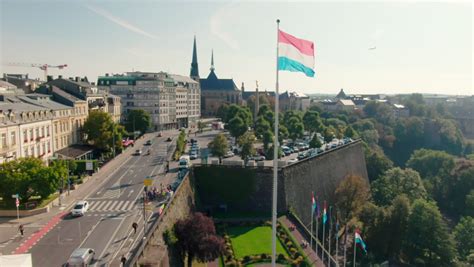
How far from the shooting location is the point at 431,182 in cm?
6788

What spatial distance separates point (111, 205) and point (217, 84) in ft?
383

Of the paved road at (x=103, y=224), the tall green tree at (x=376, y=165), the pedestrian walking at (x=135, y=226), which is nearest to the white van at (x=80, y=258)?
the paved road at (x=103, y=224)

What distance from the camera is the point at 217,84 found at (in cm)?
14838

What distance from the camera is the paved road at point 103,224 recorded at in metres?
25.1

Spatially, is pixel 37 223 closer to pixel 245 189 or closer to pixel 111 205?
pixel 111 205

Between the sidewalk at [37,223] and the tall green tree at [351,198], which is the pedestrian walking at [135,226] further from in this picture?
the tall green tree at [351,198]

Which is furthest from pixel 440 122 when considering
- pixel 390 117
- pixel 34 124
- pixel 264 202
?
pixel 34 124

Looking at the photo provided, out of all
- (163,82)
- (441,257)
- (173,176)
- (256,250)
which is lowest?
(441,257)

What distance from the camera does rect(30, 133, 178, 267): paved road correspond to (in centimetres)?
2506

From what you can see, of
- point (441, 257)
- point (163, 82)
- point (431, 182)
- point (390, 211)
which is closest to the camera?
point (441, 257)

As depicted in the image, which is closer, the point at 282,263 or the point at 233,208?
the point at 282,263

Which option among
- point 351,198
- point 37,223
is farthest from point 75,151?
point 351,198

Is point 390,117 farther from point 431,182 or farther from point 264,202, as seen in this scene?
point 264,202

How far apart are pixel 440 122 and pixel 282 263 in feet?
313
